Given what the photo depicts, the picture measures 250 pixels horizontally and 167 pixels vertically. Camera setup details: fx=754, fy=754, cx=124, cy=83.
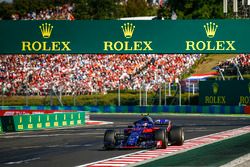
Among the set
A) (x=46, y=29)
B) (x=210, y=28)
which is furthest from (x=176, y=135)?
(x=46, y=29)

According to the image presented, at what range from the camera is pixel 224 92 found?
6372 centimetres

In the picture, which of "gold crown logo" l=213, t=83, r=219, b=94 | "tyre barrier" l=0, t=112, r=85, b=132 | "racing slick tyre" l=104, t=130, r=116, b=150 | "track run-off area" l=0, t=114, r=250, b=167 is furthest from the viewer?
"gold crown logo" l=213, t=83, r=219, b=94

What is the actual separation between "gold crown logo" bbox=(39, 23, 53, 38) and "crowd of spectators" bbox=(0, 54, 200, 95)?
26396mm

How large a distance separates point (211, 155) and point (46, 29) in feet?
60.4

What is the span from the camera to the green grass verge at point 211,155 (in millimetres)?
19967

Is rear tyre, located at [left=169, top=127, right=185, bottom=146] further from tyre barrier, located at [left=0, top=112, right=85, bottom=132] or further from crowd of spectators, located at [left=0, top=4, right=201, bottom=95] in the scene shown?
crowd of spectators, located at [left=0, top=4, right=201, bottom=95]

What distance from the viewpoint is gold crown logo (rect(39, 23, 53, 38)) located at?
128 ft

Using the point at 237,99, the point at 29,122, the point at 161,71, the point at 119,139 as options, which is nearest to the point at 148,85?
the point at 161,71

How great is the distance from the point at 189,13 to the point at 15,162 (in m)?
78.7

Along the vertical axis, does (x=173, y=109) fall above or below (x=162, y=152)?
above

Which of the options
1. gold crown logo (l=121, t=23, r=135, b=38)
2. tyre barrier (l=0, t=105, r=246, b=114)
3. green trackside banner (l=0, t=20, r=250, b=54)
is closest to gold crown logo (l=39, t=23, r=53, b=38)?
green trackside banner (l=0, t=20, r=250, b=54)

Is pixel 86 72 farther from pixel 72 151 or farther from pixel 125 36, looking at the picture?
pixel 72 151

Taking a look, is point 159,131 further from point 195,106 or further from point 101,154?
point 195,106

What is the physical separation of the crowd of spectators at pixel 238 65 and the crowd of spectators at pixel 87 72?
3.89 m
